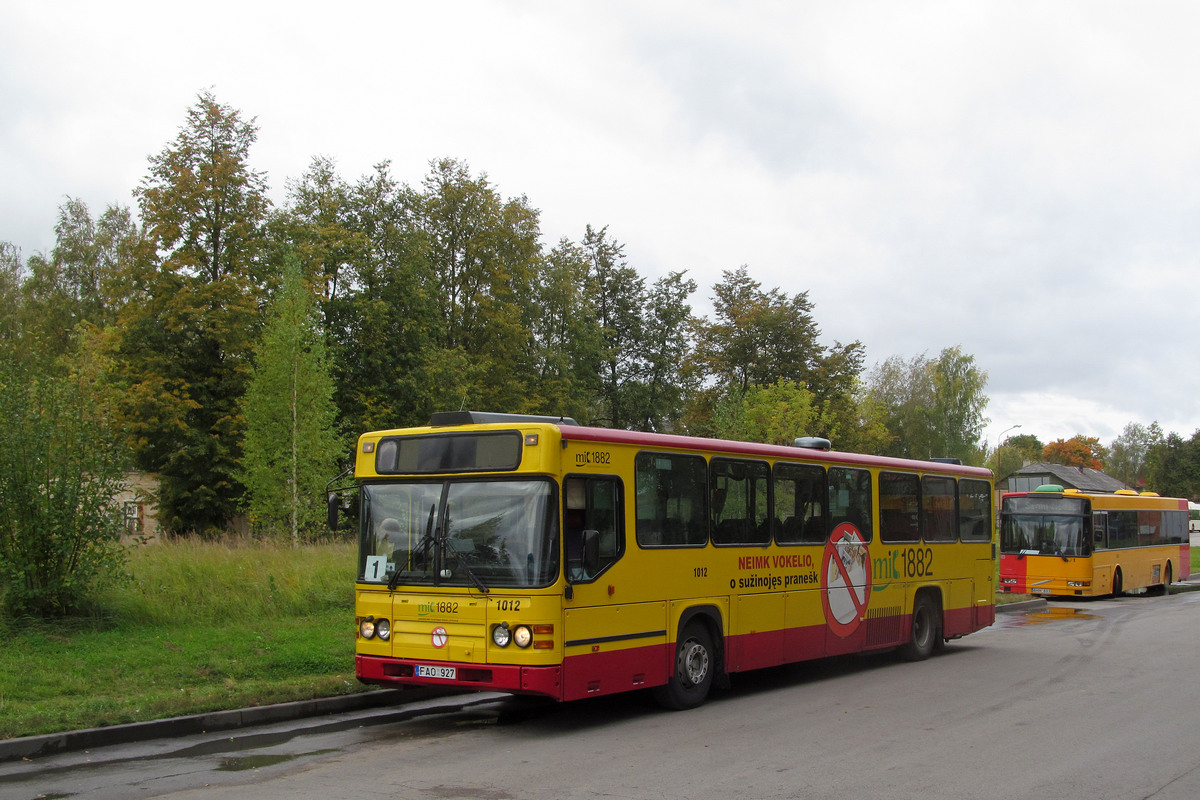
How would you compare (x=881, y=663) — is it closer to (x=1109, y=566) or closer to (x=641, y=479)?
(x=641, y=479)

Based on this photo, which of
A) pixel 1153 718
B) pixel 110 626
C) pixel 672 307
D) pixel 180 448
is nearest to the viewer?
pixel 1153 718

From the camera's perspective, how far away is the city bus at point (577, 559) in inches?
373

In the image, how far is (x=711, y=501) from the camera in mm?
11477

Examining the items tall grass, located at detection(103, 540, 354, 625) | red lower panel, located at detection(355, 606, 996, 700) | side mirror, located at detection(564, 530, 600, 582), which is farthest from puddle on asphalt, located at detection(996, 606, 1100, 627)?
side mirror, located at detection(564, 530, 600, 582)

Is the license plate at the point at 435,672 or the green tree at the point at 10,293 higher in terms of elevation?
the green tree at the point at 10,293

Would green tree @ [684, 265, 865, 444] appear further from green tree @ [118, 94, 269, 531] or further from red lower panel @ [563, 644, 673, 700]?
red lower panel @ [563, 644, 673, 700]

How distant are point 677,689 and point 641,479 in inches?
90.8

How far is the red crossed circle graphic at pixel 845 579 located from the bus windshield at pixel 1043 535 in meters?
16.4

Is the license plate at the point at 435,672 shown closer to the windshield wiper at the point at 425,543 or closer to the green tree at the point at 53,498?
the windshield wiper at the point at 425,543

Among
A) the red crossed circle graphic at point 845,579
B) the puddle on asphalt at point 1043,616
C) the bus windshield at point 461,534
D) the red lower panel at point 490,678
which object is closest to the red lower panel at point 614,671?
the red lower panel at point 490,678

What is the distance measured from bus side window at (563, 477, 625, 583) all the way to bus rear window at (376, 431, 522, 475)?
0.66 m

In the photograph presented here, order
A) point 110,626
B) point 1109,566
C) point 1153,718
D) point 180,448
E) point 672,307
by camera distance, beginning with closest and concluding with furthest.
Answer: point 1153,718 → point 110,626 → point 1109,566 → point 180,448 → point 672,307

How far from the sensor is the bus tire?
50.4 feet

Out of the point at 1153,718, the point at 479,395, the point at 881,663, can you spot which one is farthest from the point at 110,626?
the point at 479,395
